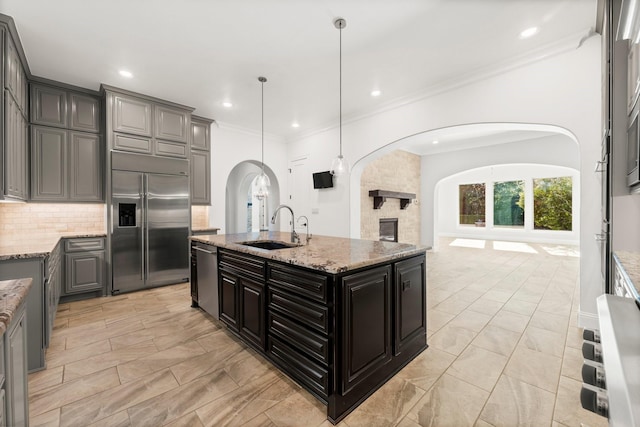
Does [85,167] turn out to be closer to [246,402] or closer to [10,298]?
[10,298]

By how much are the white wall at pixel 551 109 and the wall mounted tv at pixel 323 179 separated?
132cm

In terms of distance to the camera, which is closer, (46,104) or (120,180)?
(46,104)

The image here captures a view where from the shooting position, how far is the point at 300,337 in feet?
6.04

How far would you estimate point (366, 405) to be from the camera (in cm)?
174

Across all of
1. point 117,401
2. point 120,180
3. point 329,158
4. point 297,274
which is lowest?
point 117,401

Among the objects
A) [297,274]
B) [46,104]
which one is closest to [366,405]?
[297,274]

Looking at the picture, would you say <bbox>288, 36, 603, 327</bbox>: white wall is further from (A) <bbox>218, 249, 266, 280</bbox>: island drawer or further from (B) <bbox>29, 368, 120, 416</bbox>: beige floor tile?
(B) <bbox>29, 368, 120, 416</bbox>: beige floor tile

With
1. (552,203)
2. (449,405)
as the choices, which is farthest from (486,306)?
(552,203)

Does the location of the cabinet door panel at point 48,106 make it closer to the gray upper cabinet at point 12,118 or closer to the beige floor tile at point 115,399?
the gray upper cabinet at point 12,118

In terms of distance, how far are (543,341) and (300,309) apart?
2399 mm

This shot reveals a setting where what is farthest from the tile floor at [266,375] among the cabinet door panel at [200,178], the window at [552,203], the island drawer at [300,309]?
the window at [552,203]

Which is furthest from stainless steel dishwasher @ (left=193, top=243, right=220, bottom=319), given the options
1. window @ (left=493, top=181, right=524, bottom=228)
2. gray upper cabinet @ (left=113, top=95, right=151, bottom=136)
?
window @ (left=493, top=181, right=524, bottom=228)

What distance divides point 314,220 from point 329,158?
1.36 m

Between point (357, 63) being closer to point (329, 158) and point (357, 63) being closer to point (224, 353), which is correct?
point (329, 158)
